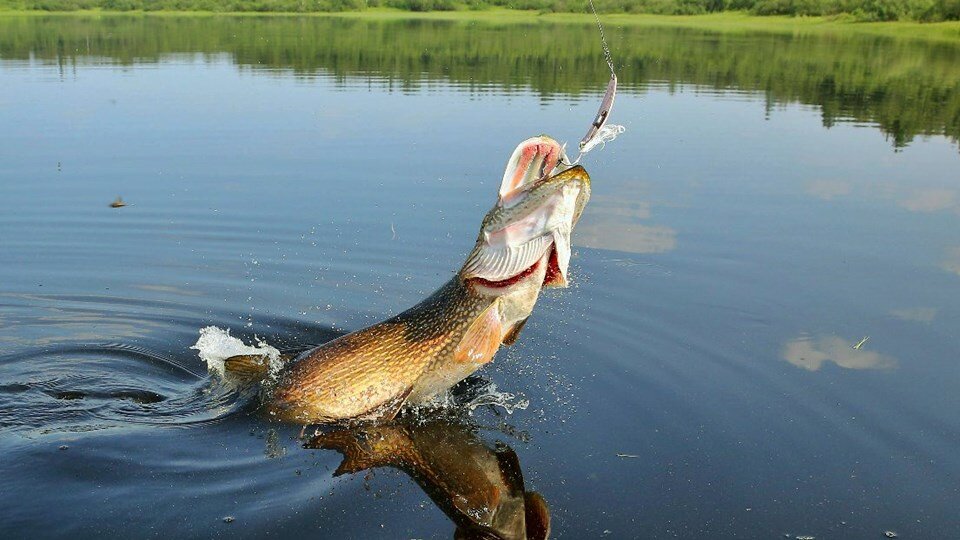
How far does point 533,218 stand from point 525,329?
10.0 ft

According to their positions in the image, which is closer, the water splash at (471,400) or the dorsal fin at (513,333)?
the dorsal fin at (513,333)

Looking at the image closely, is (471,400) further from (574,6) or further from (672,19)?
(574,6)

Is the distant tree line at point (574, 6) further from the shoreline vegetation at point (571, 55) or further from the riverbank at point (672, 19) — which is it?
the shoreline vegetation at point (571, 55)

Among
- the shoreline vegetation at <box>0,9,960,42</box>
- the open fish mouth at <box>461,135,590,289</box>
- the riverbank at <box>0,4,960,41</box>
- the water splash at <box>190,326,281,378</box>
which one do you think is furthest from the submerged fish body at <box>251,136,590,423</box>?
the shoreline vegetation at <box>0,9,960,42</box>

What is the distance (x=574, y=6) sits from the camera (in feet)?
195

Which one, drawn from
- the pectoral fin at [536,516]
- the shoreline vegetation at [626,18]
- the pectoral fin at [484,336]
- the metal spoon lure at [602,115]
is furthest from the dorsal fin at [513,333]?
the shoreline vegetation at [626,18]

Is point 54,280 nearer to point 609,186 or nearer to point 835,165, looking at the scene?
point 609,186

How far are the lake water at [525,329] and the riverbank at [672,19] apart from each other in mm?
25960

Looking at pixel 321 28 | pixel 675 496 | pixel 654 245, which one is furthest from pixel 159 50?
pixel 675 496

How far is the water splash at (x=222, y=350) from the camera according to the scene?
693 cm

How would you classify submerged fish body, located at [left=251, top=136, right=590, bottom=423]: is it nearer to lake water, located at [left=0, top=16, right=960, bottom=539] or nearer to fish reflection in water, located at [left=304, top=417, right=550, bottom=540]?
fish reflection in water, located at [left=304, top=417, right=550, bottom=540]

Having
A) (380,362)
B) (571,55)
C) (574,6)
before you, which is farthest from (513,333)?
(574,6)

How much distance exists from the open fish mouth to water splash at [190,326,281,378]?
6.23 feet

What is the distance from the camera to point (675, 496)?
18.9 feet
